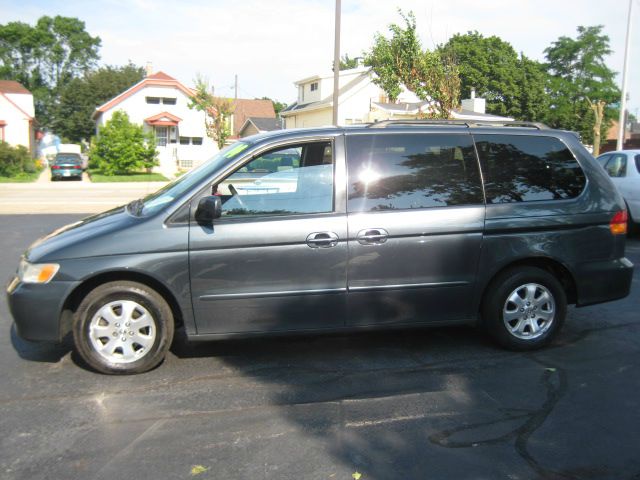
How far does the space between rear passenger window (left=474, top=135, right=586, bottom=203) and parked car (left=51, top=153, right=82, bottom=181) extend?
32.6 meters

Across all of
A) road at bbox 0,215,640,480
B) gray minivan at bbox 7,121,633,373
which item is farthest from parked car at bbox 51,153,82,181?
gray minivan at bbox 7,121,633,373

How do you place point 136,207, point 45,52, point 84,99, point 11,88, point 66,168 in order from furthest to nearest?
1. point 45,52
2. point 84,99
3. point 11,88
4. point 66,168
5. point 136,207

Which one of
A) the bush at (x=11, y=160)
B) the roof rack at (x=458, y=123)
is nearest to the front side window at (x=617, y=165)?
the roof rack at (x=458, y=123)

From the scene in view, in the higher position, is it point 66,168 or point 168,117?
point 168,117

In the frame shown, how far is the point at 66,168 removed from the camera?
3384cm

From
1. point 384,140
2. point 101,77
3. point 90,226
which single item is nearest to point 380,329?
point 384,140

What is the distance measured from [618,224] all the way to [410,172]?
6.30 feet

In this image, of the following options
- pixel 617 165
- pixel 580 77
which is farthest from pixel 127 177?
pixel 580 77

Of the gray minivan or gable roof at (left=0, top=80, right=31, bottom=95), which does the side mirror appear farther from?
gable roof at (left=0, top=80, right=31, bottom=95)

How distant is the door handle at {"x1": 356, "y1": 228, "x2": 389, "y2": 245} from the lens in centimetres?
470

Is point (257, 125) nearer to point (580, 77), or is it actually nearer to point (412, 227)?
point (580, 77)

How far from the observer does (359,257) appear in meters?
4.70

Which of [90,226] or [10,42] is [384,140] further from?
[10,42]

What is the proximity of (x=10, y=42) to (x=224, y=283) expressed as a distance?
90.7 meters
